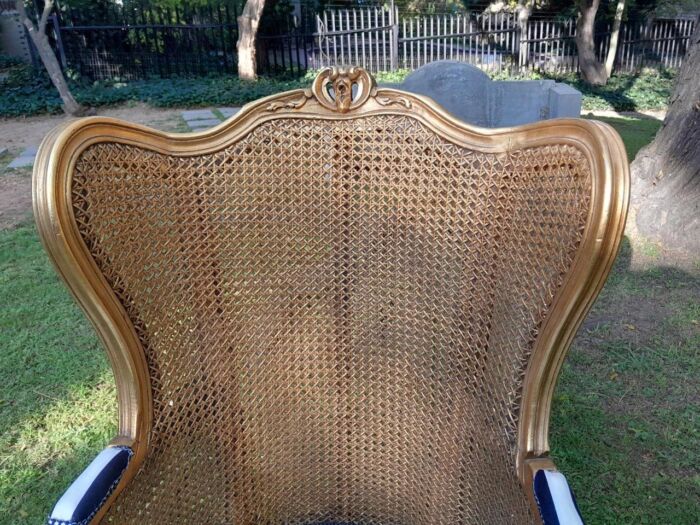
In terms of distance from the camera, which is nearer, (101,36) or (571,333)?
(571,333)

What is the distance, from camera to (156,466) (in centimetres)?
106

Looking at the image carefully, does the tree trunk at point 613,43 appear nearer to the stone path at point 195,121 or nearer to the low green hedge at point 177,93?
the low green hedge at point 177,93

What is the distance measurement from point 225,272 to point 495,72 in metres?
11.4

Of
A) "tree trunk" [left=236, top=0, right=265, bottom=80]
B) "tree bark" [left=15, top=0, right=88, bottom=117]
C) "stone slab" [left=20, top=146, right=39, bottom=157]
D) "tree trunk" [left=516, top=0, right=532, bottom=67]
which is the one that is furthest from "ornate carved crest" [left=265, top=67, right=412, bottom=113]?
"tree trunk" [left=516, top=0, right=532, bottom=67]

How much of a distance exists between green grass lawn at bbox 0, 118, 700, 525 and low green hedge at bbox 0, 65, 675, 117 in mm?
6333

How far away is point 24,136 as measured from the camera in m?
7.20

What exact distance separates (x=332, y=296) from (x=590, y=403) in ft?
4.94

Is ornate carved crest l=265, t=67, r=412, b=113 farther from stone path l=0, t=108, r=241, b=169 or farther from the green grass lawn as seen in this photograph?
stone path l=0, t=108, r=241, b=169

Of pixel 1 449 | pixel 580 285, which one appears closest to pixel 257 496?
pixel 580 285

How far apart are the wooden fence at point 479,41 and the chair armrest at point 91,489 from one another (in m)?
10.6

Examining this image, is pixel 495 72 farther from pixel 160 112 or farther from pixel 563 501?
pixel 563 501

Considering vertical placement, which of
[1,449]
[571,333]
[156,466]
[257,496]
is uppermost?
[571,333]

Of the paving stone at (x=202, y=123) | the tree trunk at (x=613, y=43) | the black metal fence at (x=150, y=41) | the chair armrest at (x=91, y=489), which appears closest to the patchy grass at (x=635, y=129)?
the tree trunk at (x=613, y=43)

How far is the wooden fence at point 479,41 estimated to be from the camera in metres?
11.0
